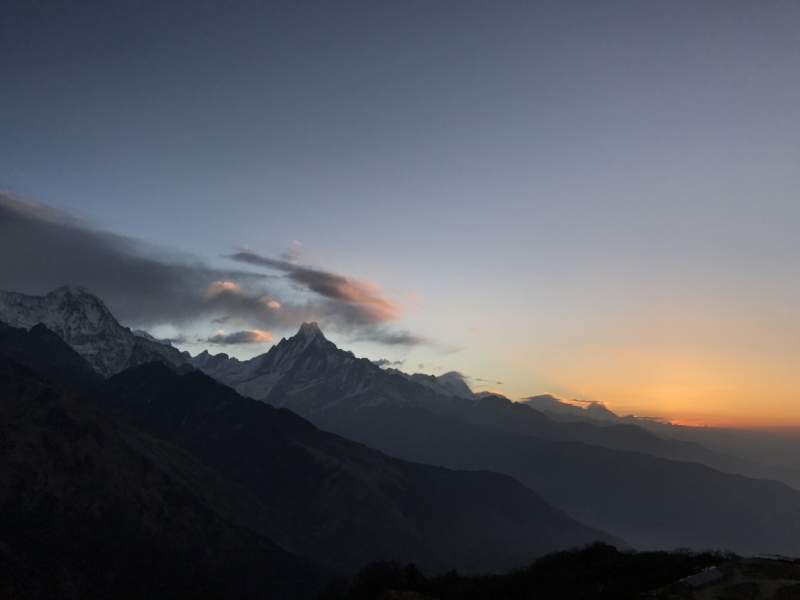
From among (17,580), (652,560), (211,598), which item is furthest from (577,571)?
(17,580)

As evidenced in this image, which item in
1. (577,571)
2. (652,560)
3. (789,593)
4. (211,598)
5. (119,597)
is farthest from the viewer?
(211,598)

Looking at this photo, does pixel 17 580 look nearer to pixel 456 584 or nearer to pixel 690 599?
pixel 456 584

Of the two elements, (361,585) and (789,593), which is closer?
(789,593)

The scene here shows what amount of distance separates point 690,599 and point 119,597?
16532 cm

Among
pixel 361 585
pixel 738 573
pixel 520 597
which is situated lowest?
pixel 361 585

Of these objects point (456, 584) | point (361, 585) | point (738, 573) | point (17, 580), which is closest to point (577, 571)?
point (456, 584)

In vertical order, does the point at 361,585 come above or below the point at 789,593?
below

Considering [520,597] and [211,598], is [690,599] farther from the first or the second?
[211,598]

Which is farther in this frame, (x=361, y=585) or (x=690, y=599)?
(x=361, y=585)

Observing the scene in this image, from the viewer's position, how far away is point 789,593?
7669 centimetres

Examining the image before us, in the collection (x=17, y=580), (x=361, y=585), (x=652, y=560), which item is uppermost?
(x=652, y=560)

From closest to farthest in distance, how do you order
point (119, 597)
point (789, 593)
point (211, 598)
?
1. point (789, 593)
2. point (119, 597)
3. point (211, 598)

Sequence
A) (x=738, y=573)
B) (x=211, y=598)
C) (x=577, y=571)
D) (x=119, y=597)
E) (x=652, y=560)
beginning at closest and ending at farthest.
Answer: (x=738, y=573)
(x=652, y=560)
(x=577, y=571)
(x=119, y=597)
(x=211, y=598)

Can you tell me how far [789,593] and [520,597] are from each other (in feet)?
186
